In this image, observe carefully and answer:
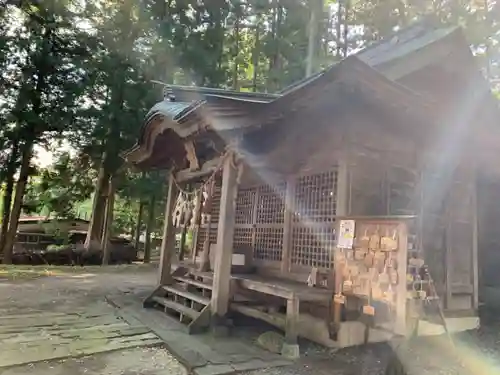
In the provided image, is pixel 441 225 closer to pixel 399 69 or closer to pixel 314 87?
pixel 399 69

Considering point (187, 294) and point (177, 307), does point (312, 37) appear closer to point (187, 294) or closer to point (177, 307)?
point (187, 294)

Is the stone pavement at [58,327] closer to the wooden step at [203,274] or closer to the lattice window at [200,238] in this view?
the wooden step at [203,274]

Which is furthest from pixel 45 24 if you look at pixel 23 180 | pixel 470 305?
pixel 470 305

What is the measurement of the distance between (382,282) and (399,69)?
157 inches

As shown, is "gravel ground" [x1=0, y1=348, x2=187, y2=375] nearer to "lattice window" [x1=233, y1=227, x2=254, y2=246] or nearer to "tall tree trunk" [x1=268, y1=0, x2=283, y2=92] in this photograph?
"lattice window" [x1=233, y1=227, x2=254, y2=246]

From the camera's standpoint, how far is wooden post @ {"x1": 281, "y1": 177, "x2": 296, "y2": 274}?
5.64m

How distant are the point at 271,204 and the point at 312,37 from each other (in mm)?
10829

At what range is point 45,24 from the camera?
13.8 metres

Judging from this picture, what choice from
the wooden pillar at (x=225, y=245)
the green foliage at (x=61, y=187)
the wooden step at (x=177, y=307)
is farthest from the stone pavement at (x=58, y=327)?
the green foliage at (x=61, y=187)

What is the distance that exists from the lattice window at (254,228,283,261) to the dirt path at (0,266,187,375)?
224cm

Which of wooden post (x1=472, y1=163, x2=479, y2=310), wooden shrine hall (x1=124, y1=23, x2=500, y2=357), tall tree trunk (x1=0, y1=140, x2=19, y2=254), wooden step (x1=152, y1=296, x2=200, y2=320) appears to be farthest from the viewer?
tall tree trunk (x1=0, y1=140, x2=19, y2=254)

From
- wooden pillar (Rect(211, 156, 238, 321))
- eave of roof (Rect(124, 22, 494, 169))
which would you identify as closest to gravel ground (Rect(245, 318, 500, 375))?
wooden pillar (Rect(211, 156, 238, 321))

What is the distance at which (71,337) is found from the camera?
4379 millimetres

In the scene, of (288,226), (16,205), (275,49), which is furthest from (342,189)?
(16,205)
